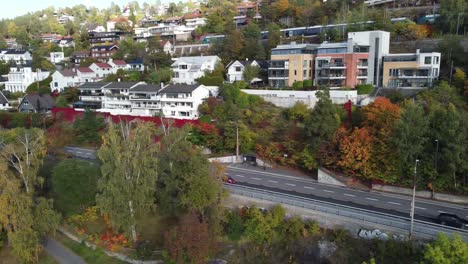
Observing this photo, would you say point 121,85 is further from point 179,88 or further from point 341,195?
point 341,195

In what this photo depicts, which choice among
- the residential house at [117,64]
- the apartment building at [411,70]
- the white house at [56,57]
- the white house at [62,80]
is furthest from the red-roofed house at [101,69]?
the apartment building at [411,70]

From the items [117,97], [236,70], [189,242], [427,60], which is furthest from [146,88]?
[427,60]

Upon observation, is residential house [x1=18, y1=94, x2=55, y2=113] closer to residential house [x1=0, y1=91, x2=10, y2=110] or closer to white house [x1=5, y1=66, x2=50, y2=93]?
residential house [x1=0, y1=91, x2=10, y2=110]

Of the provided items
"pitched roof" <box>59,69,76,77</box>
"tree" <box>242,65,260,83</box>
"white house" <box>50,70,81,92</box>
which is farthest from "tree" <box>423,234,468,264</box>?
"pitched roof" <box>59,69,76,77</box>

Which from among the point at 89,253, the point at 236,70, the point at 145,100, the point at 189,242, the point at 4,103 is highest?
the point at 236,70

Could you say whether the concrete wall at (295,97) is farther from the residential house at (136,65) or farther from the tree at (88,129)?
the residential house at (136,65)

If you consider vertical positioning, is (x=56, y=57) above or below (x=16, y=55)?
below

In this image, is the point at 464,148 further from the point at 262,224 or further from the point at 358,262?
the point at 262,224
